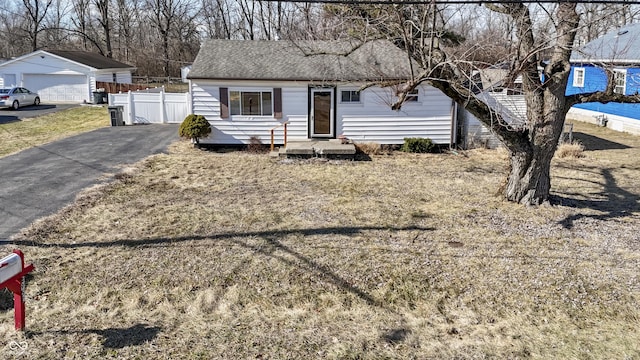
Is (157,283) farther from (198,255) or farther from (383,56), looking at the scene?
(383,56)

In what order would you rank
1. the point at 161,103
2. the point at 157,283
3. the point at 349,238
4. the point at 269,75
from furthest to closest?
the point at 161,103, the point at 269,75, the point at 349,238, the point at 157,283

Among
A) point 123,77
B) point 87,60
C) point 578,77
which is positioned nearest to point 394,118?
point 578,77

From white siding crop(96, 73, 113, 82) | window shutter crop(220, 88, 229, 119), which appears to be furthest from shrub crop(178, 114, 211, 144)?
white siding crop(96, 73, 113, 82)

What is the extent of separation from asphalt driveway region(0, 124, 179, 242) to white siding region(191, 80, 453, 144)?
2177 mm

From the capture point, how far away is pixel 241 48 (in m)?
17.7

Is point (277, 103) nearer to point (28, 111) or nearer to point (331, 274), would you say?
point (331, 274)

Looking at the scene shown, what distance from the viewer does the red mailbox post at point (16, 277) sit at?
15.4 ft

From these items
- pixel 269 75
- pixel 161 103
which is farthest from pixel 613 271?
pixel 161 103

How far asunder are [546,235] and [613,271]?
152 centimetres

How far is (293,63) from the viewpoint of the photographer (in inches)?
661

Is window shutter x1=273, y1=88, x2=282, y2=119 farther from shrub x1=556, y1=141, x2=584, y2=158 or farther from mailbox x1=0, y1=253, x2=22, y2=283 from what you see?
mailbox x1=0, y1=253, x2=22, y2=283

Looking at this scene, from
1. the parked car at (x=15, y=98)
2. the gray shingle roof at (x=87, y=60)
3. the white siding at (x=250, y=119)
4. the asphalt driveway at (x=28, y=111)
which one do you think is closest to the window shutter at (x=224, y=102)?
the white siding at (x=250, y=119)

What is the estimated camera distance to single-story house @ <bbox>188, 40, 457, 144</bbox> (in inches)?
637

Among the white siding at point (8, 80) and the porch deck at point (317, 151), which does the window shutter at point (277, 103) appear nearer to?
the porch deck at point (317, 151)
